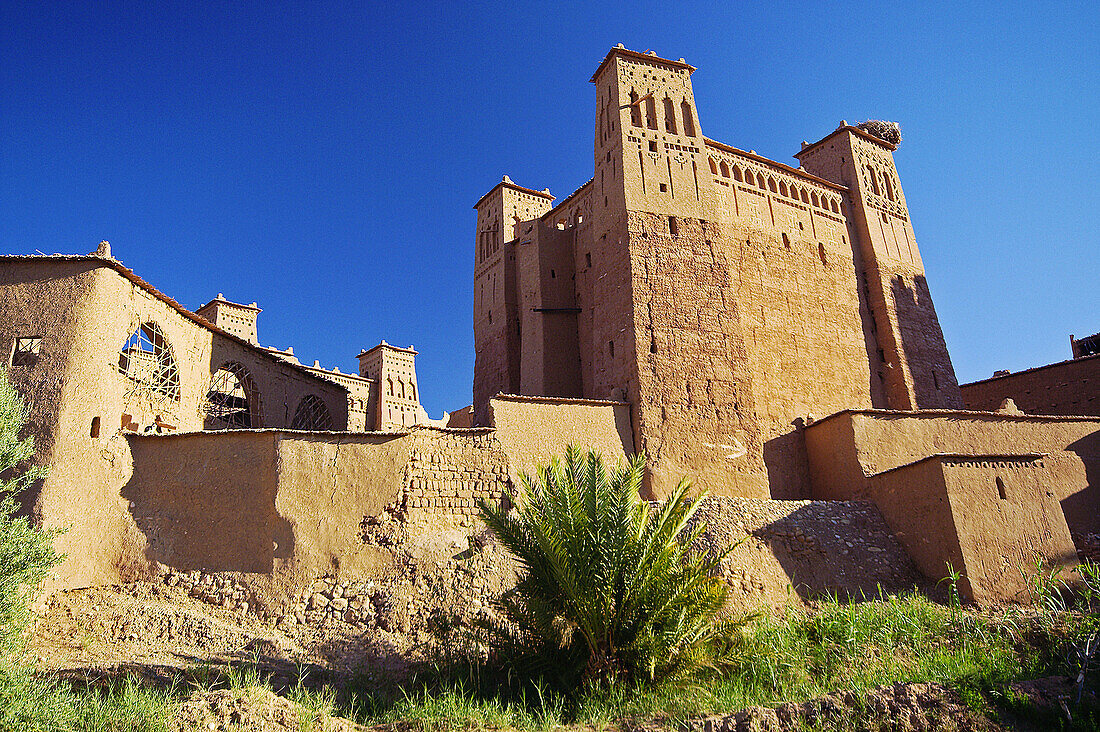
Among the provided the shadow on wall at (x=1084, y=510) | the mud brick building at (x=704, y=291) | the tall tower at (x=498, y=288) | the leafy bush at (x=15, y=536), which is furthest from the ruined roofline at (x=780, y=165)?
the leafy bush at (x=15, y=536)

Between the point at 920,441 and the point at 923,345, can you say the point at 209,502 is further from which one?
the point at 923,345

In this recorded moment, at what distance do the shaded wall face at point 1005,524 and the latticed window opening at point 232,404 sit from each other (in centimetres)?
1631

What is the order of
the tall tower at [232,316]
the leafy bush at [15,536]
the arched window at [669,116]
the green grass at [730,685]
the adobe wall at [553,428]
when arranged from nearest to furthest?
the green grass at [730,685], the leafy bush at [15,536], the adobe wall at [553,428], the arched window at [669,116], the tall tower at [232,316]

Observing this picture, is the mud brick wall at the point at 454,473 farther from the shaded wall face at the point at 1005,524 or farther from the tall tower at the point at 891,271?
the tall tower at the point at 891,271

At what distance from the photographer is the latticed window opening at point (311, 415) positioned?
22.5 m

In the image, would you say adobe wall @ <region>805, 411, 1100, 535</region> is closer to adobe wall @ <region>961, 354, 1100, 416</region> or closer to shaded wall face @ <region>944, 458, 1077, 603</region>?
shaded wall face @ <region>944, 458, 1077, 603</region>

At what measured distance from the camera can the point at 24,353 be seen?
14383 millimetres

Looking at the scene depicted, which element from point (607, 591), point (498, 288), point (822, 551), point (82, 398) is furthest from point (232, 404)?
point (822, 551)

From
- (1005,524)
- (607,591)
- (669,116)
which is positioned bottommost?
(607,591)

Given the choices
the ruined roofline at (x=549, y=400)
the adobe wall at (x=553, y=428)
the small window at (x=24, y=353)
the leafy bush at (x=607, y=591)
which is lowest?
the leafy bush at (x=607, y=591)

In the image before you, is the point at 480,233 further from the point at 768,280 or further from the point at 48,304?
the point at 48,304

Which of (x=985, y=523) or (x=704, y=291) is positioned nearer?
(x=985, y=523)

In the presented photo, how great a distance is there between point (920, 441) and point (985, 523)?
454 centimetres

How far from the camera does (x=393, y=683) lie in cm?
1198
